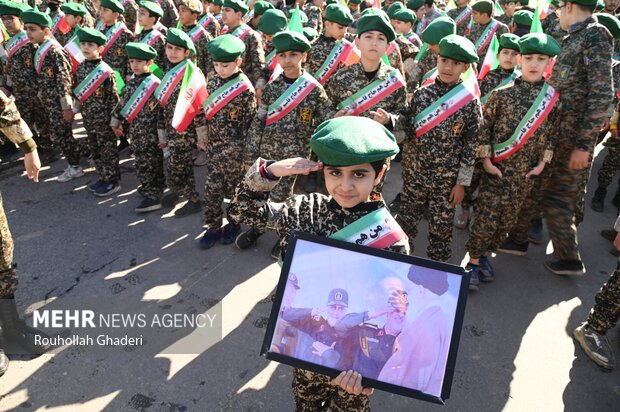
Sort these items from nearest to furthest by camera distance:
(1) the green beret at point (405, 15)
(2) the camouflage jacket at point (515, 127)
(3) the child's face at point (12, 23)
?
(2) the camouflage jacket at point (515, 127) < (3) the child's face at point (12, 23) < (1) the green beret at point (405, 15)

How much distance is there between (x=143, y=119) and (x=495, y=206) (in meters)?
3.98

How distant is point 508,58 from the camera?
15.8ft

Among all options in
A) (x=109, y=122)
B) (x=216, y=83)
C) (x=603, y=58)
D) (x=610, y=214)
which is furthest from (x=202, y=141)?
(x=610, y=214)

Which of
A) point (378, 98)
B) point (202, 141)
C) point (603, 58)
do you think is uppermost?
point (603, 58)

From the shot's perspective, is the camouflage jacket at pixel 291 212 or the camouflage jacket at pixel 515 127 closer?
the camouflage jacket at pixel 291 212

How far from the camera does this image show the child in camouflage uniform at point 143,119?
16.4 ft

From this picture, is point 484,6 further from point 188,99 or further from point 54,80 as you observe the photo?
point 54,80

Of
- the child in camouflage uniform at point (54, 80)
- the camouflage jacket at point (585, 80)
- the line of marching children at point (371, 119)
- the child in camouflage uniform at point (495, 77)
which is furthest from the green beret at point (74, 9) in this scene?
the camouflage jacket at point (585, 80)

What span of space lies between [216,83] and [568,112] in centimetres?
336

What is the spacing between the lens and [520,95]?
3.65 metres

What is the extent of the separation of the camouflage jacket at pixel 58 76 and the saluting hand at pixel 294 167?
15.9 ft

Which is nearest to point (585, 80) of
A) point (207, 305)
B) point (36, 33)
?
point (207, 305)

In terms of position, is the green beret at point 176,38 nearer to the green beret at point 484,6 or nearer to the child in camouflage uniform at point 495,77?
the child in camouflage uniform at point 495,77

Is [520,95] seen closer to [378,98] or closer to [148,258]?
[378,98]
